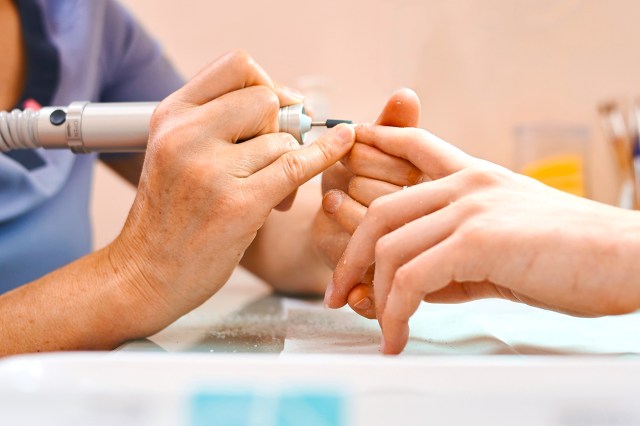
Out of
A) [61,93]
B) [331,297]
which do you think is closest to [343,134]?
[331,297]

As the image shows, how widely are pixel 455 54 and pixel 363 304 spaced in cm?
93

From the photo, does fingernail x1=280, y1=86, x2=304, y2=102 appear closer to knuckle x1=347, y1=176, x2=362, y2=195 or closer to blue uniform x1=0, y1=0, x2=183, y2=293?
knuckle x1=347, y1=176, x2=362, y2=195

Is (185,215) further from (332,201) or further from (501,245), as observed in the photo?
(501,245)

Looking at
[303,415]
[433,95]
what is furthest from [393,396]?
[433,95]

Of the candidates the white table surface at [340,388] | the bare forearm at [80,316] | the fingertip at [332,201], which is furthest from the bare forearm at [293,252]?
the white table surface at [340,388]

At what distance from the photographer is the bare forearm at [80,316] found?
52 centimetres

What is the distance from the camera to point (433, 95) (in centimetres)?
130

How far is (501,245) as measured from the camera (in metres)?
0.38

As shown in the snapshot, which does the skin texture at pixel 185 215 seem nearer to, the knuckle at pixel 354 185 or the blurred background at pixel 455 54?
the knuckle at pixel 354 185

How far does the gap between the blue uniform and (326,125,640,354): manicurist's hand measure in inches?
17.5

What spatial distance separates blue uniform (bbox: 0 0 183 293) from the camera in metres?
0.69

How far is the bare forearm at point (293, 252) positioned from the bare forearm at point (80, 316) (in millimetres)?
281

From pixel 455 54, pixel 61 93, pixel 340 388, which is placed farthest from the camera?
pixel 455 54

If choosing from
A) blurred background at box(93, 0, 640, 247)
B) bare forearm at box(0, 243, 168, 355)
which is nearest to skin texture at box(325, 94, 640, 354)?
bare forearm at box(0, 243, 168, 355)
